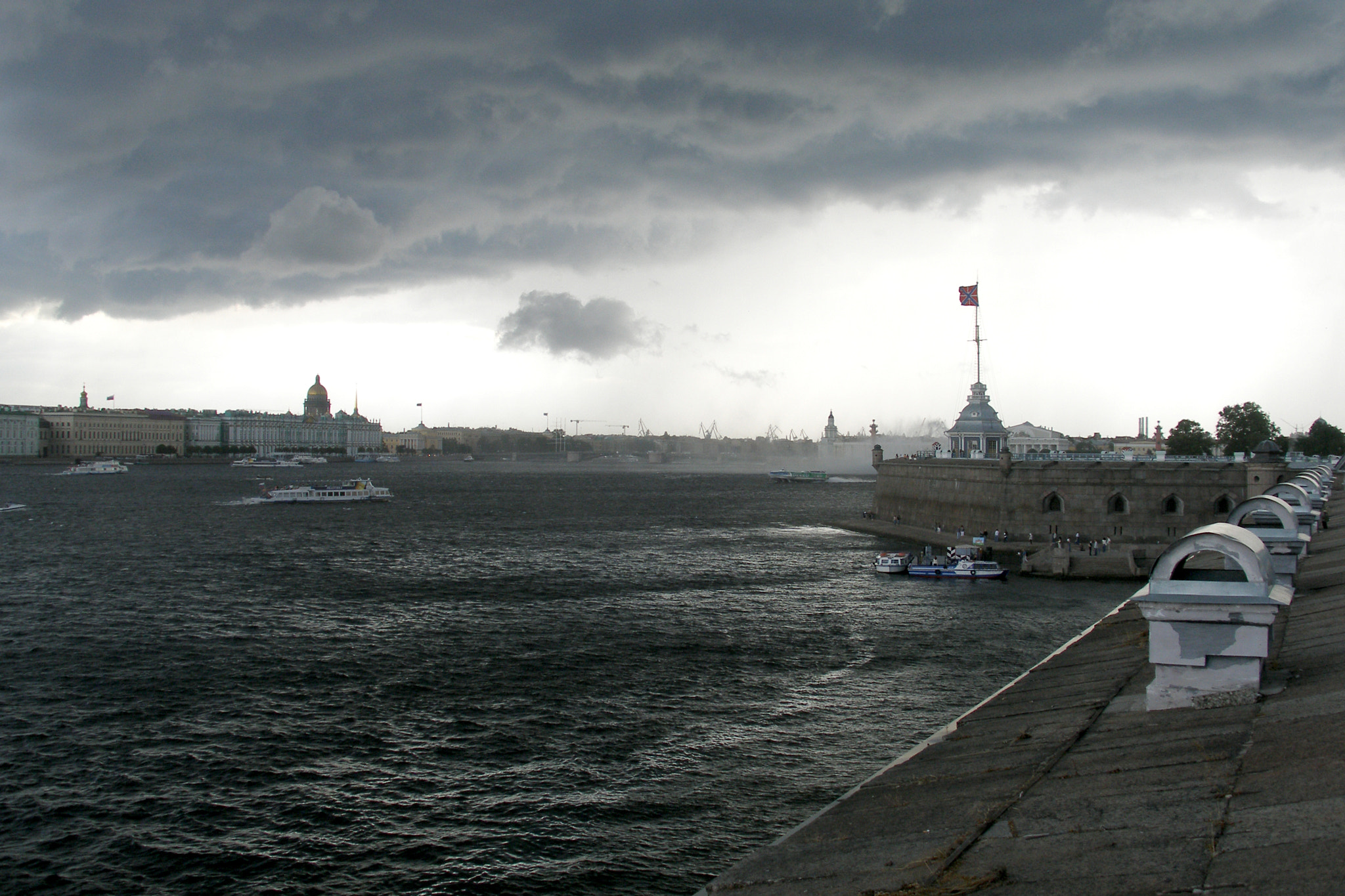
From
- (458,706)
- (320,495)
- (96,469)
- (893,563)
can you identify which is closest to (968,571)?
(893,563)

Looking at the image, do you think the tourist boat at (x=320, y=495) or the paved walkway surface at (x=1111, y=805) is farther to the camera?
the tourist boat at (x=320, y=495)

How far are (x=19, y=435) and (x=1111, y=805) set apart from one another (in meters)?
225

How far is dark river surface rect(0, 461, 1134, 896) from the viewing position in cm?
1427

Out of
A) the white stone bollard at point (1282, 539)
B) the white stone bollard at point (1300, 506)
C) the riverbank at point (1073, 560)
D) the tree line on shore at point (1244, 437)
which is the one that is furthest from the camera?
the tree line on shore at point (1244, 437)

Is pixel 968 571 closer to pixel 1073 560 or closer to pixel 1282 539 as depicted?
pixel 1073 560

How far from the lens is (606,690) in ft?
73.3

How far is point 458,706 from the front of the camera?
21281 millimetres

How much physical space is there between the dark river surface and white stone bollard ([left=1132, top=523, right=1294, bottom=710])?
7.46 meters

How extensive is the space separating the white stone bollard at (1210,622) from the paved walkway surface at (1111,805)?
0.82 feet

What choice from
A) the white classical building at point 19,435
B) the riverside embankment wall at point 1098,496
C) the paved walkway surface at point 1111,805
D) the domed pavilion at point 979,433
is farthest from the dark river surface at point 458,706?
the white classical building at point 19,435

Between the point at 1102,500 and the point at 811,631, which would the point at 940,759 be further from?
the point at 1102,500

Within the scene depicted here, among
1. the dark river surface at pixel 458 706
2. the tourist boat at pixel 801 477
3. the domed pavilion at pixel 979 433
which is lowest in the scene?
the dark river surface at pixel 458 706

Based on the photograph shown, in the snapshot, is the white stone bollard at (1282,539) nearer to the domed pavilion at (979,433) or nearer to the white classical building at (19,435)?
the domed pavilion at (979,433)

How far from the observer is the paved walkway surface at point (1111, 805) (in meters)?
5.47
